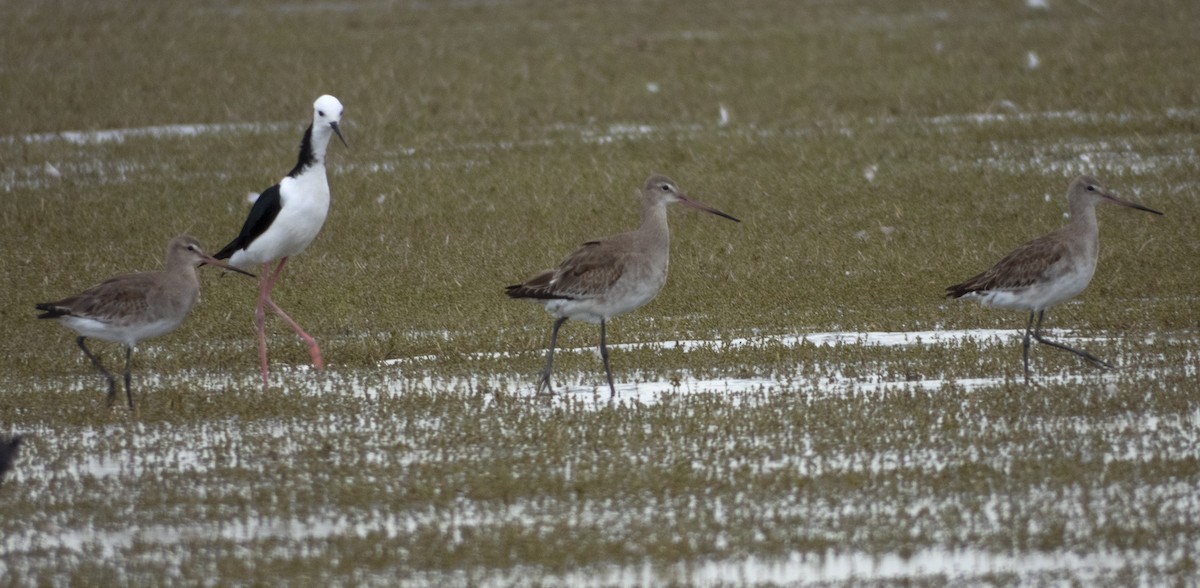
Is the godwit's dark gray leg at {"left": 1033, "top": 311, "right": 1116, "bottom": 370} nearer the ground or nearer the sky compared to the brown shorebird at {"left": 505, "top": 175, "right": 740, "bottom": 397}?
nearer the ground

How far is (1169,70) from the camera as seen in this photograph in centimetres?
2008

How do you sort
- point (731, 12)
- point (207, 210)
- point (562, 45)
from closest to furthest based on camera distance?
point (207, 210) → point (562, 45) → point (731, 12)

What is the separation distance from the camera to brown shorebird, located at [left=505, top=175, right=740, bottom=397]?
10547mm

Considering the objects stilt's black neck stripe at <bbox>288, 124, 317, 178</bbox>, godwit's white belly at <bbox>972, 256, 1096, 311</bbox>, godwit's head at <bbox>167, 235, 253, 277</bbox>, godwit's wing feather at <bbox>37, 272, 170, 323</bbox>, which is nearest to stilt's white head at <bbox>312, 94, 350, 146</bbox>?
stilt's black neck stripe at <bbox>288, 124, 317, 178</bbox>

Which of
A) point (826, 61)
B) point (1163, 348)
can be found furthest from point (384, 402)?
point (826, 61)

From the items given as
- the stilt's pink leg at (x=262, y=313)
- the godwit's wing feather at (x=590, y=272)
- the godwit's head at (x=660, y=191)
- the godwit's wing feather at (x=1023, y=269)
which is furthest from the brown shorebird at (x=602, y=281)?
the godwit's wing feather at (x=1023, y=269)

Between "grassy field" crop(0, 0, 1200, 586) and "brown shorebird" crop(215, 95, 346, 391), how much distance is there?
0.70 m

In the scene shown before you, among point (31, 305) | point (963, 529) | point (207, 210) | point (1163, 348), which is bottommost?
point (963, 529)

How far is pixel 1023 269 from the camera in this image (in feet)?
34.8

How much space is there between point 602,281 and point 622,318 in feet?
6.75

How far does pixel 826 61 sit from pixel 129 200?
395 inches

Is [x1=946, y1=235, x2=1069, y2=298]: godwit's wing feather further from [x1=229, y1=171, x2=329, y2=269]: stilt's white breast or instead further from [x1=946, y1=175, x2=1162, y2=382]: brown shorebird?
[x1=229, y1=171, x2=329, y2=269]: stilt's white breast

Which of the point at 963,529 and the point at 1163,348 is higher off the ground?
the point at 1163,348

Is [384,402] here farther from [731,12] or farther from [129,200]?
[731,12]
